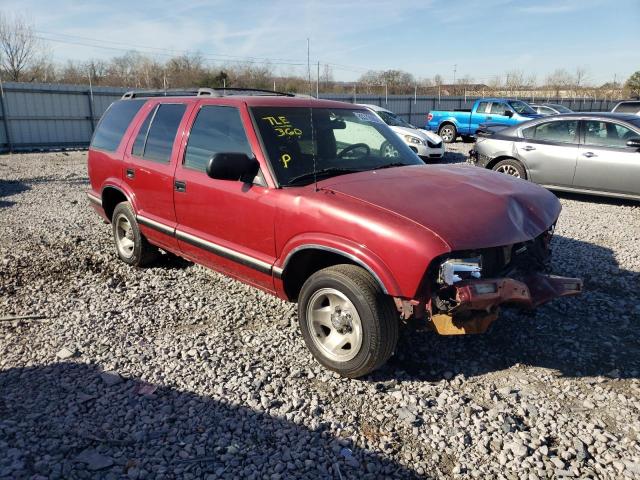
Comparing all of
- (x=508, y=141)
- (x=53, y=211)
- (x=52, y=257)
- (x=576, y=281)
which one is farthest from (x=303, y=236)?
(x=508, y=141)

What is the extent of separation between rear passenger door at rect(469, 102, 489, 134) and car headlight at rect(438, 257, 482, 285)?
1839cm

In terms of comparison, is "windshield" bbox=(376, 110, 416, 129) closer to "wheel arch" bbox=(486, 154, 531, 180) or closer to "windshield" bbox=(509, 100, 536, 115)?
"wheel arch" bbox=(486, 154, 531, 180)

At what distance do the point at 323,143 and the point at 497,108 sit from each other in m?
18.1

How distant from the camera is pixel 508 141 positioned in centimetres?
961

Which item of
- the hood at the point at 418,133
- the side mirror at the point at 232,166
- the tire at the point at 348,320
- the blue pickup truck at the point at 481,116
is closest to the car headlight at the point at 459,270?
the tire at the point at 348,320

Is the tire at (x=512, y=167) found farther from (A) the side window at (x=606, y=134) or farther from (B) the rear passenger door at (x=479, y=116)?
(B) the rear passenger door at (x=479, y=116)

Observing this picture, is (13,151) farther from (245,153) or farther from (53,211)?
(245,153)

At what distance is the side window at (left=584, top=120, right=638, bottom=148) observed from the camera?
8359 mm

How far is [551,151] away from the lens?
9016mm

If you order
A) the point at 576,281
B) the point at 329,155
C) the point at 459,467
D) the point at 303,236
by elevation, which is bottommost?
the point at 459,467

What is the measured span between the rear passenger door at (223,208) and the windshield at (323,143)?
7.2 inches

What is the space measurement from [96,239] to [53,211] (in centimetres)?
232

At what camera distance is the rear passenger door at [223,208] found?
3779 mm

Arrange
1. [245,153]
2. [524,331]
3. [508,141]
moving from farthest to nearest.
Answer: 1. [508,141]
2. [524,331]
3. [245,153]
